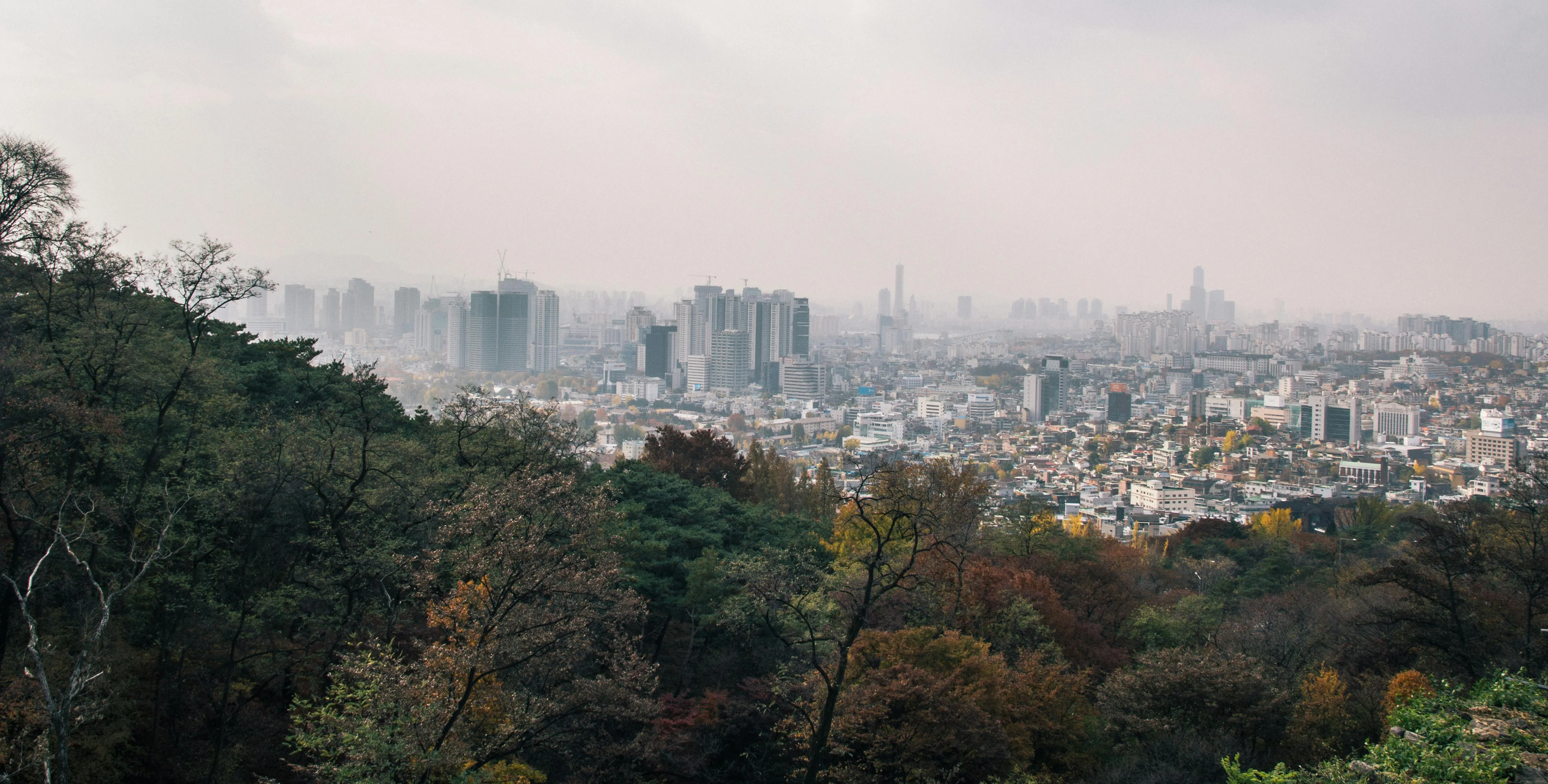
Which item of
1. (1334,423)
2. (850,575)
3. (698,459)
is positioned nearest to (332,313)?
(698,459)

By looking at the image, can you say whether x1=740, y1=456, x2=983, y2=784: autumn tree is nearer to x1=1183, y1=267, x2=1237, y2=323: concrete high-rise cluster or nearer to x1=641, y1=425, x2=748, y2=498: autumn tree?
A: x1=641, y1=425, x2=748, y2=498: autumn tree

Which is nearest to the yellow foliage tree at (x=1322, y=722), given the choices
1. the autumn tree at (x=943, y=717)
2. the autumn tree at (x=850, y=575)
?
the autumn tree at (x=943, y=717)

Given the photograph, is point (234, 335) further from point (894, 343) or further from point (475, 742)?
point (894, 343)

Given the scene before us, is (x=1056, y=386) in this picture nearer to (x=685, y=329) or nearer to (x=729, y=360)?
(x=729, y=360)

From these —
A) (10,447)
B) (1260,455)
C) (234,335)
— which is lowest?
(1260,455)

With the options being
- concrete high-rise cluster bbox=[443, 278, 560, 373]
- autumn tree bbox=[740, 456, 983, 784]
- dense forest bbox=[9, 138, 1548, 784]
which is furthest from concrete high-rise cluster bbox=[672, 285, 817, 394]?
dense forest bbox=[9, 138, 1548, 784]

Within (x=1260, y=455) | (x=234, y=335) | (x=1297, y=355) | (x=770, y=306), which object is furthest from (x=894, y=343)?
(x=234, y=335)

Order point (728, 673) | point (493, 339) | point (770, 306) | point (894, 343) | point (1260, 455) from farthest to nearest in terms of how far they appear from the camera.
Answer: point (894, 343) < point (770, 306) < point (493, 339) < point (1260, 455) < point (728, 673)
